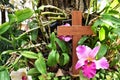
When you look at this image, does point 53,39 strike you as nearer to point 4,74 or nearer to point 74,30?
point 74,30

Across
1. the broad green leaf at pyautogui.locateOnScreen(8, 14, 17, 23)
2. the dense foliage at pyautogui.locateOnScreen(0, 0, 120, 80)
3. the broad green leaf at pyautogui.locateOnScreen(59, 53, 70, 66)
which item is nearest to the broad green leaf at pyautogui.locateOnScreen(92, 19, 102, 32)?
the dense foliage at pyautogui.locateOnScreen(0, 0, 120, 80)

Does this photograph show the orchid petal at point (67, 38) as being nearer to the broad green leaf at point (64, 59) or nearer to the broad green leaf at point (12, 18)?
the broad green leaf at point (64, 59)

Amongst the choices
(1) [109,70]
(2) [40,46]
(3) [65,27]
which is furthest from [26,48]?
(1) [109,70]

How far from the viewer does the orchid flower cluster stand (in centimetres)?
62

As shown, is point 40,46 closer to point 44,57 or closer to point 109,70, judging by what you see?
point 44,57

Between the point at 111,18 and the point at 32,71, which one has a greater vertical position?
the point at 111,18

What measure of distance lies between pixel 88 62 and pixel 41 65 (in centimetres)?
13

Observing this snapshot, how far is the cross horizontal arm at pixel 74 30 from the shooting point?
2.10 ft

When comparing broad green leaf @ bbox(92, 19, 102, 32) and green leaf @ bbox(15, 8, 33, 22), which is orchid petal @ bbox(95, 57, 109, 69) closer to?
broad green leaf @ bbox(92, 19, 102, 32)

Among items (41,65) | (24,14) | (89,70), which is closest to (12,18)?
(24,14)

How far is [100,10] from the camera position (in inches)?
28.9

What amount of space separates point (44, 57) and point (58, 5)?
0.54 feet

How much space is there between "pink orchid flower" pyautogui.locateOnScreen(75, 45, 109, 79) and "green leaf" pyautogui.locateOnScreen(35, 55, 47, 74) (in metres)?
0.10

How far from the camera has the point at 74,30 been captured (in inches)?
25.5
